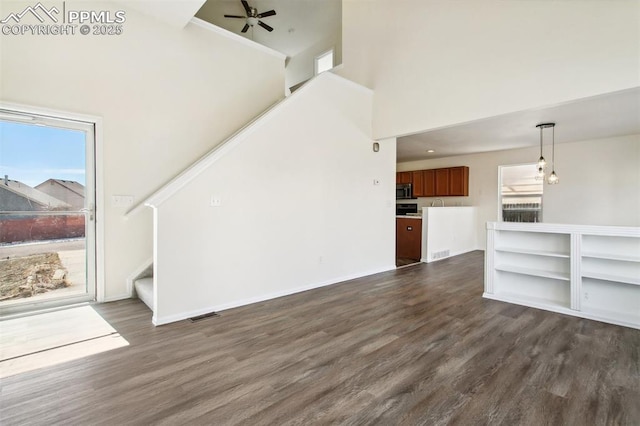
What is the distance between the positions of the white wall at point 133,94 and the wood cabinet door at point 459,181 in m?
5.61

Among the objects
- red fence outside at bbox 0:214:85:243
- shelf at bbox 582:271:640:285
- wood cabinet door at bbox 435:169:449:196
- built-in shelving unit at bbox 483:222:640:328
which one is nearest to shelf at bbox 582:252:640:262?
built-in shelving unit at bbox 483:222:640:328

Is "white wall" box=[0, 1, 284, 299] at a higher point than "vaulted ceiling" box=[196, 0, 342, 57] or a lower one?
lower

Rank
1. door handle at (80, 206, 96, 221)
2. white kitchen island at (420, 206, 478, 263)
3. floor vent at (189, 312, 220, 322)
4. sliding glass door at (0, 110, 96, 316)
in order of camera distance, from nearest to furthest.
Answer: floor vent at (189, 312, 220, 322) → sliding glass door at (0, 110, 96, 316) → door handle at (80, 206, 96, 221) → white kitchen island at (420, 206, 478, 263)

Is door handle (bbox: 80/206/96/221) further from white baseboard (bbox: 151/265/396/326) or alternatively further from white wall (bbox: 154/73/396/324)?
white baseboard (bbox: 151/265/396/326)

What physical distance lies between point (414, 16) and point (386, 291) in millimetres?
4123

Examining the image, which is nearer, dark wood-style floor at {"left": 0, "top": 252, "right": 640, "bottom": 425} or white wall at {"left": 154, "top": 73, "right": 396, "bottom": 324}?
dark wood-style floor at {"left": 0, "top": 252, "right": 640, "bottom": 425}

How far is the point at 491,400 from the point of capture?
6.06 feet

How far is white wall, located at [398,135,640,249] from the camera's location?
543 cm

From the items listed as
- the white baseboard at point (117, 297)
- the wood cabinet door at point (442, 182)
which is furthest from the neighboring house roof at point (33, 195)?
the wood cabinet door at point (442, 182)

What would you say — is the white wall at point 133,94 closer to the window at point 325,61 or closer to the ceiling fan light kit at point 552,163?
the window at point 325,61

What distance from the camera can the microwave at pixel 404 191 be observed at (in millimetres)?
8383

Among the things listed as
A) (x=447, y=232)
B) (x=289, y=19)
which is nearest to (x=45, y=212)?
(x=289, y=19)

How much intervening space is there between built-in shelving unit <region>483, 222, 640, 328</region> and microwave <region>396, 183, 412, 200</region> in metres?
4.52

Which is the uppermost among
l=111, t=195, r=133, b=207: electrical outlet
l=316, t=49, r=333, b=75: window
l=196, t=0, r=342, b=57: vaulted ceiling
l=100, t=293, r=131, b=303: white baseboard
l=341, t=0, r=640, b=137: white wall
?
l=196, t=0, r=342, b=57: vaulted ceiling
